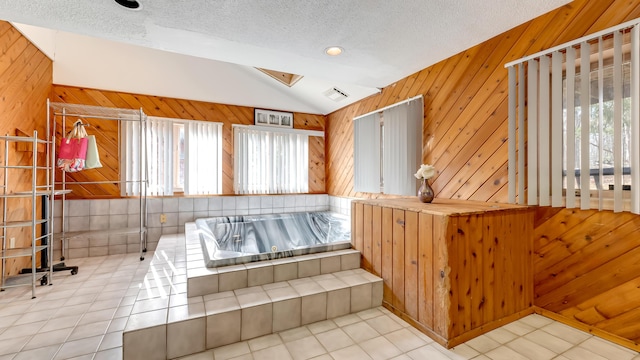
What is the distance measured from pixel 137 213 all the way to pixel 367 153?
3229 millimetres

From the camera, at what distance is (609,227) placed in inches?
65.8

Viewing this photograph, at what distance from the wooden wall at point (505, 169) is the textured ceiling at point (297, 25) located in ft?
0.55

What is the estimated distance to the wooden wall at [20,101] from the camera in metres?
2.45

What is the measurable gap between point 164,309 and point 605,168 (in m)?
2.93

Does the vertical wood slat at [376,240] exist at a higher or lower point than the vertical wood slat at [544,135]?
lower

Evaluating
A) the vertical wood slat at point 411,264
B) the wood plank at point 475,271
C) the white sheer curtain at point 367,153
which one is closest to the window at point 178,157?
the white sheer curtain at point 367,153

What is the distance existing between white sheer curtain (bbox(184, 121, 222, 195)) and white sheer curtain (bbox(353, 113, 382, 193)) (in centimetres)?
206

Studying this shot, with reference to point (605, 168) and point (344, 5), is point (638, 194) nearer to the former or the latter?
point (605, 168)

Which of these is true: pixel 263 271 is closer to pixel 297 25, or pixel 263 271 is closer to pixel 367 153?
pixel 297 25

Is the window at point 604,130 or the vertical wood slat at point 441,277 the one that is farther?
the vertical wood slat at point 441,277

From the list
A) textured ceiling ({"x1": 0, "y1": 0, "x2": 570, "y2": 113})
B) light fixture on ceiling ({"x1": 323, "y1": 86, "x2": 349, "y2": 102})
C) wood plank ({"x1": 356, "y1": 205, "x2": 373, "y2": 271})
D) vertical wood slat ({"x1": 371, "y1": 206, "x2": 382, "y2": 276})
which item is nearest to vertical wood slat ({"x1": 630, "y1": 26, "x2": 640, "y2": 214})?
textured ceiling ({"x1": 0, "y1": 0, "x2": 570, "y2": 113})

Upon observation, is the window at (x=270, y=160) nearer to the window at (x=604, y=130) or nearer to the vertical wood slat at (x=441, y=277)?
the vertical wood slat at (x=441, y=277)

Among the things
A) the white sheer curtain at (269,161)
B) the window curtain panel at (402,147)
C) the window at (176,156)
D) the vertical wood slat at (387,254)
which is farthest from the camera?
the white sheer curtain at (269,161)

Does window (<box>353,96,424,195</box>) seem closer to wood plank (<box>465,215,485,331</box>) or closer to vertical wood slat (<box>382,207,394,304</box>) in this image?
vertical wood slat (<box>382,207,394,304</box>)
